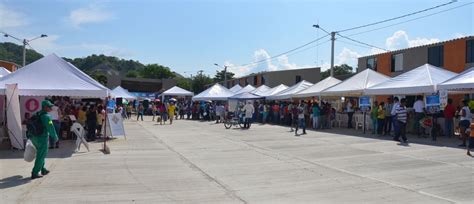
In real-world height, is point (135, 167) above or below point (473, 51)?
below

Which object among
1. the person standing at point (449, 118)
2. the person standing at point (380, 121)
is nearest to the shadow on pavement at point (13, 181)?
the person standing at point (380, 121)

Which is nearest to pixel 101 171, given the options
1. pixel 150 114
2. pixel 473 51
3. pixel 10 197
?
pixel 10 197

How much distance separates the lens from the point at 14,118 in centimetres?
1400

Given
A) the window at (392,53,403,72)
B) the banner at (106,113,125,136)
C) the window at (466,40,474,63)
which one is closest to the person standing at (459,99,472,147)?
the banner at (106,113,125,136)

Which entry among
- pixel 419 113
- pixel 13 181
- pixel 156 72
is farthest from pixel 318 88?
pixel 156 72

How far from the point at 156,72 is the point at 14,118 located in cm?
10971

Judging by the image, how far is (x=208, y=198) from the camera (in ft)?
25.0

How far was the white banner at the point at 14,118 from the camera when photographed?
13.8 meters

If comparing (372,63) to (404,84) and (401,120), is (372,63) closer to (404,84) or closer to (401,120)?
(404,84)

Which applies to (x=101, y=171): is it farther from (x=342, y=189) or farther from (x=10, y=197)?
(x=342, y=189)

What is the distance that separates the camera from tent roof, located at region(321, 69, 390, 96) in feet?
76.2

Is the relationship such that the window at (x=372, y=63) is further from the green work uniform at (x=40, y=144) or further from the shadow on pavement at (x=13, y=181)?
the shadow on pavement at (x=13, y=181)

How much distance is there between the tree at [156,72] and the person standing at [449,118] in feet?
354

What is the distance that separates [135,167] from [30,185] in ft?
9.10
